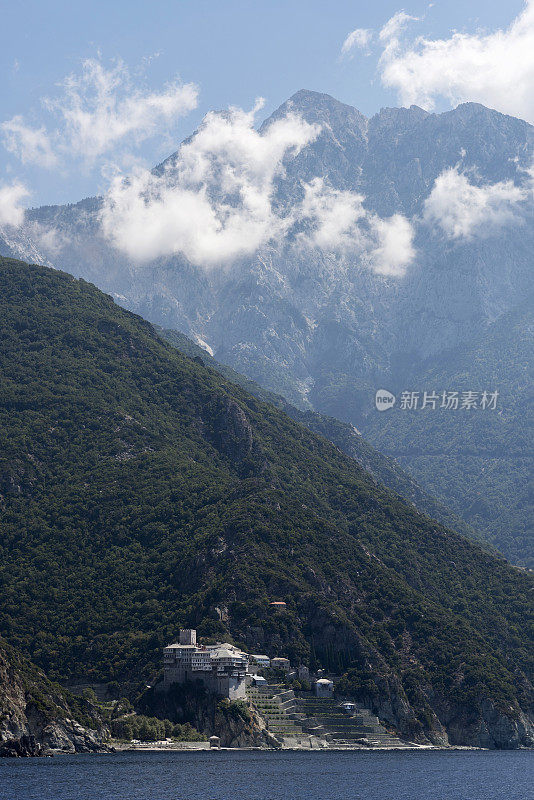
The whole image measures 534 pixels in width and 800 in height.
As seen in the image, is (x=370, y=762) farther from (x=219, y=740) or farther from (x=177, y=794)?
(x=177, y=794)

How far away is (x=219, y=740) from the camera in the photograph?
178750mm

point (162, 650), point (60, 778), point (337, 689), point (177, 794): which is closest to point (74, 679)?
point (162, 650)

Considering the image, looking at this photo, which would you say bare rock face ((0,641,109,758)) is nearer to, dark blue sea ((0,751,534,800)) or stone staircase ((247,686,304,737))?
dark blue sea ((0,751,534,800))

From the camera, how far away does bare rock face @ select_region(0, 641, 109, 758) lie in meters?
153

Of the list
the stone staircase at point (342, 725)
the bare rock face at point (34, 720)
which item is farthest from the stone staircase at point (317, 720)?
the bare rock face at point (34, 720)

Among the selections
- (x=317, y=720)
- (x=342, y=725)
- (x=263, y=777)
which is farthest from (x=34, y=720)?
(x=342, y=725)

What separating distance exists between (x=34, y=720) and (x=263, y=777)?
119 feet

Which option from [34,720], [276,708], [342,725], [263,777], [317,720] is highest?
[276,708]

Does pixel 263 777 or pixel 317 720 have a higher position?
pixel 317 720

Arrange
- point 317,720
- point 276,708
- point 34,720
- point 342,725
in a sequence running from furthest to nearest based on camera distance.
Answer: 1. point 342,725
2. point 276,708
3. point 317,720
4. point 34,720

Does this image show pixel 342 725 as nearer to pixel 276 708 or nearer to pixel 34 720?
pixel 276 708

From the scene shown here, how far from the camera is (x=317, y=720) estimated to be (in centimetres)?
18600

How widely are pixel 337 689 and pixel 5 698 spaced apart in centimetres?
6660

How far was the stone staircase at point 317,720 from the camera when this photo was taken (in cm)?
18325
